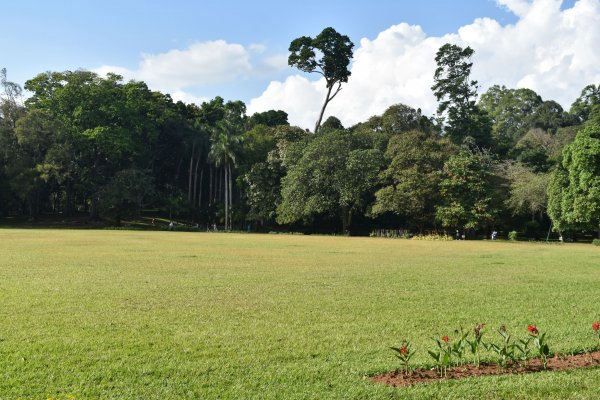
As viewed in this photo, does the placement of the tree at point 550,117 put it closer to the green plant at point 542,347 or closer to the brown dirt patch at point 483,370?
the brown dirt patch at point 483,370

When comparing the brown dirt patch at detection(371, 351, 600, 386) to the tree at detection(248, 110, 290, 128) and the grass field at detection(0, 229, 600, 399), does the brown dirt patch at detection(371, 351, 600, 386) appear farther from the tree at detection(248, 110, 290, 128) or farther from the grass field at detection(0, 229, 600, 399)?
the tree at detection(248, 110, 290, 128)

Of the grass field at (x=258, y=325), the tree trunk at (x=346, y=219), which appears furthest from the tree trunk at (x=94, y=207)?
the grass field at (x=258, y=325)

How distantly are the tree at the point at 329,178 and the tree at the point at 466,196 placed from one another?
24.4ft

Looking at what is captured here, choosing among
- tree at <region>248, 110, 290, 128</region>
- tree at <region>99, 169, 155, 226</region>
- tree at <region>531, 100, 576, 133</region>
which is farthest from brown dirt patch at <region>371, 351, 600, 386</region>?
tree at <region>531, 100, 576, 133</region>

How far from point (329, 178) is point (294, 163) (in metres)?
5.33

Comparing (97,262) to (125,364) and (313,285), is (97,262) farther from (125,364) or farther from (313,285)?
(125,364)

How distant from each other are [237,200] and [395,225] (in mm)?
21006

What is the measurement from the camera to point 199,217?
66.4 metres

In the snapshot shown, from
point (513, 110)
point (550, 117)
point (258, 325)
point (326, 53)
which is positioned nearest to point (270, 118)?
point (326, 53)

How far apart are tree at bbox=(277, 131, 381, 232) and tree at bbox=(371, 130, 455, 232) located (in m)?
1.96

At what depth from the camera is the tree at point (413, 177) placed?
4778cm

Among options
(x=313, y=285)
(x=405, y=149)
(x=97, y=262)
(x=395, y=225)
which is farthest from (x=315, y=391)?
(x=395, y=225)

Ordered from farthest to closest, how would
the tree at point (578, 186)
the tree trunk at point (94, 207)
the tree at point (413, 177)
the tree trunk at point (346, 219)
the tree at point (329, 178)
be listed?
the tree trunk at point (94, 207) → the tree trunk at point (346, 219) → the tree at point (329, 178) → the tree at point (413, 177) → the tree at point (578, 186)

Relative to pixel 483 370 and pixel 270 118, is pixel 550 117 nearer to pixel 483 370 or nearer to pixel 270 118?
pixel 270 118
